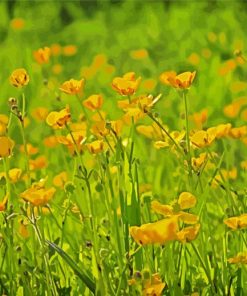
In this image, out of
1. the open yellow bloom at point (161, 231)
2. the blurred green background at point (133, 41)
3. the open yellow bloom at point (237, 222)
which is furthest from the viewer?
the blurred green background at point (133, 41)

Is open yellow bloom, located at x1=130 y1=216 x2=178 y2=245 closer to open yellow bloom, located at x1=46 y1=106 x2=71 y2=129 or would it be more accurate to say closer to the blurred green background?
open yellow bloom, located at x1=46 y1=106 x2=71 y2=129

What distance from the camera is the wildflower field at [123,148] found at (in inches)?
74.5

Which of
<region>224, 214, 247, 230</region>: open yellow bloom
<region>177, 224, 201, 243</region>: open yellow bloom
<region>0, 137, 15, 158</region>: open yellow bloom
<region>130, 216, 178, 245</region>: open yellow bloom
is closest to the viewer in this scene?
<region>130, 216, 178, 245</region>: open yellow bloom

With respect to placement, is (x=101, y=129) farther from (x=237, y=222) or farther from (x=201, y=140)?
(x=237, y=222)

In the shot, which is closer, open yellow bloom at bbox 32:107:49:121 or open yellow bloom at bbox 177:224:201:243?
open yellow bloom at bbox 177:224:201:243

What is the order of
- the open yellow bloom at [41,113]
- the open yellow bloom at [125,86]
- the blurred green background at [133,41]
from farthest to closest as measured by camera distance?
the blurred green background at [133,41]
the open yellow bloom at [41,113]
the open yellow bloom at [125,86]

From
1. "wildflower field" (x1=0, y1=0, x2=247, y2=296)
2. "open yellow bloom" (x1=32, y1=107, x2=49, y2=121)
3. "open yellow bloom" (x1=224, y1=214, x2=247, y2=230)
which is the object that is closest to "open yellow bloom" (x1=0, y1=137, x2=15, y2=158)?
"wildflower field" (x1=0, y1=0, x2=247, y2=296)

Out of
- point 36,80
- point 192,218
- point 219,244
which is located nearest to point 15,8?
point 36,80

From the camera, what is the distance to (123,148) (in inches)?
83.5

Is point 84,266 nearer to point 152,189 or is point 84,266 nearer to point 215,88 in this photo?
point 152,189

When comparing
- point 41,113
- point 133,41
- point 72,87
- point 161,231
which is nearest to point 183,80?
point 72,87

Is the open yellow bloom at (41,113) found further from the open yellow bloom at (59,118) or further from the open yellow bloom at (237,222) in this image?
the open yellow bloom at (237,222)

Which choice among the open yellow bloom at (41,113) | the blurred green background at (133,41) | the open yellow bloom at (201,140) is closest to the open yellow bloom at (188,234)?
the open yellow bloom at (201,140)

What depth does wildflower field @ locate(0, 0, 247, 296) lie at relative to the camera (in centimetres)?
189
